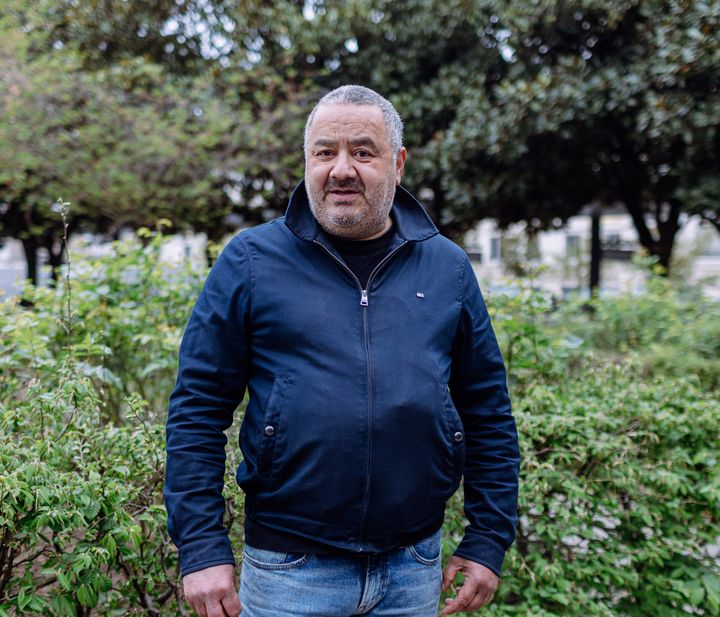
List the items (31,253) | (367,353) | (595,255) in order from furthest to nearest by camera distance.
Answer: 1. (31,253)
2. (595,255)
3. (367,353)

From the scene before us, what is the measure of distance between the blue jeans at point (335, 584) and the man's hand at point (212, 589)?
0.37 feet

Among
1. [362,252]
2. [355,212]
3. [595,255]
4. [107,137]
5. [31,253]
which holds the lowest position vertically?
[595,255]

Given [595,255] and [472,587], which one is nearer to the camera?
[472,587]

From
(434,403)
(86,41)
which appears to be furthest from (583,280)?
(434,403)

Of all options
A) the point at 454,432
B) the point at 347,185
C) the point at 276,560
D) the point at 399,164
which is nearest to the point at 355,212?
the point at 347,185

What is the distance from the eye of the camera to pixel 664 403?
3061 mm

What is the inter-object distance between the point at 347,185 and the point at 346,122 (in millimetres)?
170

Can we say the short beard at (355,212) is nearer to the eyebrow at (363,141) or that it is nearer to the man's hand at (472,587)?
the eyebrow at (363,141)

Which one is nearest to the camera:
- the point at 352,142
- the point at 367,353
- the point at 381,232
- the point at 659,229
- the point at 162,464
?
the point at 367,353

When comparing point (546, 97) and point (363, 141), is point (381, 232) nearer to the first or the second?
point (363, 141)

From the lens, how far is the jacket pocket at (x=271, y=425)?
165 centimetres

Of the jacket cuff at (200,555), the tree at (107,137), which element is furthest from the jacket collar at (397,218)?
the tree at (107,137)

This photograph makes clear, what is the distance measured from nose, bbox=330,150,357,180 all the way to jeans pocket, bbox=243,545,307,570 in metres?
0.99

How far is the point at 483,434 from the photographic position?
1.99 metres
